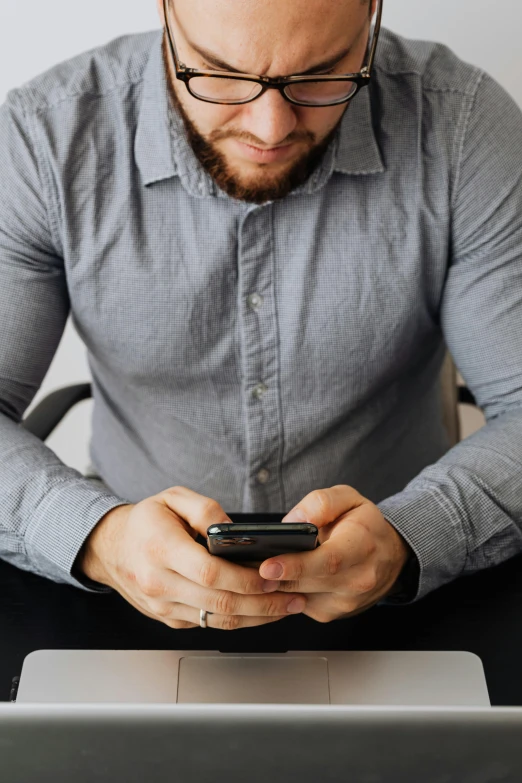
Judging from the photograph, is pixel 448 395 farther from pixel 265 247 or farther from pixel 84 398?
pixel 84 398

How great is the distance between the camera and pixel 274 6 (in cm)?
106

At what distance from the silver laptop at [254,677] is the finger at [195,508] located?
0.15m

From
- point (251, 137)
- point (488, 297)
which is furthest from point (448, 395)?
point (251, 137)

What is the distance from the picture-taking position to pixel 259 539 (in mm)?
829

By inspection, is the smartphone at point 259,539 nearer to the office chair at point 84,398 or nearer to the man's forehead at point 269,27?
the man's forehead at point 269,27

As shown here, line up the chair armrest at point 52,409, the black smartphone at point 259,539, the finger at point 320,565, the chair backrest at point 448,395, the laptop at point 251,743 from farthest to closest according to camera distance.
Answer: the chair backrest at point 448,395 < the chair armrest at point 52,409 < the finger at point 320,565 < the black smartphone at point 259,539 < the laptop at point 251,743

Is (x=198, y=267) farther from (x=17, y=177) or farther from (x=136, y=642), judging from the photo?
(x=136, y=642)

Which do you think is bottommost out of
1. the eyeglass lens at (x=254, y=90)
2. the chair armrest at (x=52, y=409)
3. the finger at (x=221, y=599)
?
the chair armrest at (x=52, y=409)

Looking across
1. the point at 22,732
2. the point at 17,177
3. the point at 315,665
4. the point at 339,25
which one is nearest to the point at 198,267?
the point at 17,177

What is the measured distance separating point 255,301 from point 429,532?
0.47 metres

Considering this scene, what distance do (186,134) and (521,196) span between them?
53 cm

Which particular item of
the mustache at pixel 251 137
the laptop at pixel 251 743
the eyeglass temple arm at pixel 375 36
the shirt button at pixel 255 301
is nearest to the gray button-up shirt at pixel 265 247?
the shirt button at pixel 255 301

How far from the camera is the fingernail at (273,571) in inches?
35.5

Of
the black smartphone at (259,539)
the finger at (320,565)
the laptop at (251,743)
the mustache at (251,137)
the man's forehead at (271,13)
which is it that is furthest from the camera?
the mustache at (251,137)
